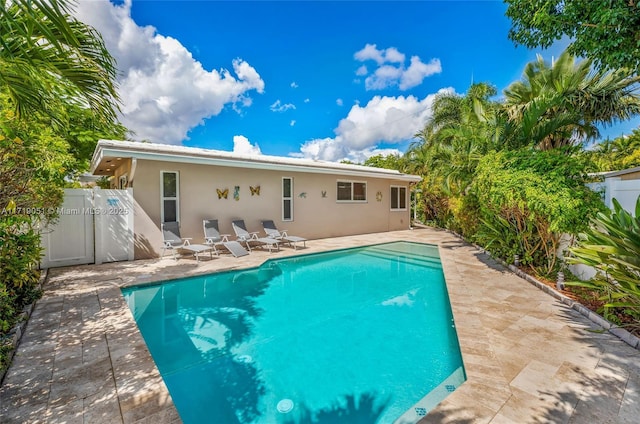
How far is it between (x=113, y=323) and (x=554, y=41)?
10.2 m

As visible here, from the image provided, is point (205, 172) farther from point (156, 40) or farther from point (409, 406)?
point (409, 406)

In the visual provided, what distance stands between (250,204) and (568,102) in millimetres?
12251

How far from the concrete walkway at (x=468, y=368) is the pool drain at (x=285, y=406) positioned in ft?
3.83

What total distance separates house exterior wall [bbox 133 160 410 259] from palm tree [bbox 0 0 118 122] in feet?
22.4

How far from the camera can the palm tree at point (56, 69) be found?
2.82 m

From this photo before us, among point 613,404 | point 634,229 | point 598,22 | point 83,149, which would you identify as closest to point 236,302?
point 613,404

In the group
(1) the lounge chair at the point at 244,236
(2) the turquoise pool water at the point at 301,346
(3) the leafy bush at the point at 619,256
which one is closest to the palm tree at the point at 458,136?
(2) the turquoise pool water at the point at 301,346

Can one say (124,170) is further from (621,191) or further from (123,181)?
(621,191)

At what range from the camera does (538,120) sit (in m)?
8.75

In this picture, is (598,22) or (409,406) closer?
(409,406)

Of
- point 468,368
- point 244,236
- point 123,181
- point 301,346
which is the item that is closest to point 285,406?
point 301,346

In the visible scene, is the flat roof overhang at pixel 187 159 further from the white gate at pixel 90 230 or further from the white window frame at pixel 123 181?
the white gate at pixel 90 230

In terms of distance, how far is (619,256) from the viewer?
4531 millimetres

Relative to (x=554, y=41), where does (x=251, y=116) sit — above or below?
above
